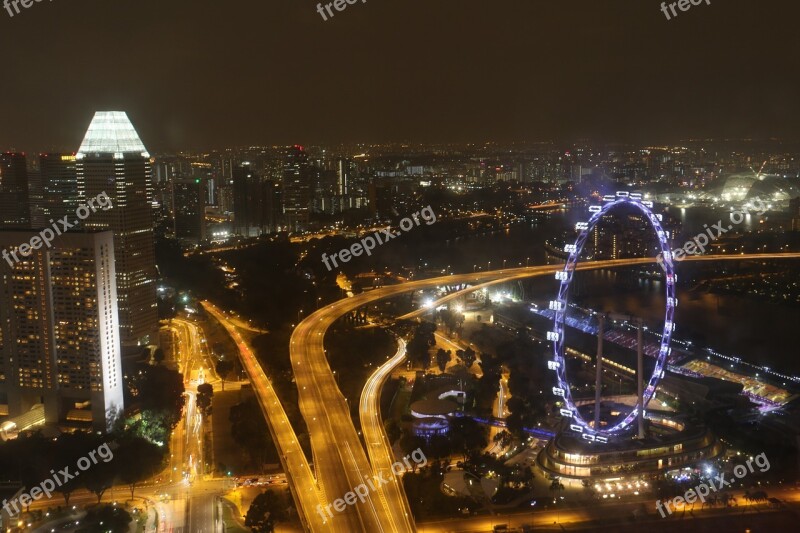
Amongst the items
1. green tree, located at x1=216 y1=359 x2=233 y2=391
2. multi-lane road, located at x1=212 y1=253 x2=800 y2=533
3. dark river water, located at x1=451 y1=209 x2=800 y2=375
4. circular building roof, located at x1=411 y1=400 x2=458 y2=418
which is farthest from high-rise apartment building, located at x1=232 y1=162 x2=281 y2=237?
circular building roof, located at x1=411 y1=400 x2=458 y2=418

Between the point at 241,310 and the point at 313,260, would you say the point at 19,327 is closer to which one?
the point at 241,310

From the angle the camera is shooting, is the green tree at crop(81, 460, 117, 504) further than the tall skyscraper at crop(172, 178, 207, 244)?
No

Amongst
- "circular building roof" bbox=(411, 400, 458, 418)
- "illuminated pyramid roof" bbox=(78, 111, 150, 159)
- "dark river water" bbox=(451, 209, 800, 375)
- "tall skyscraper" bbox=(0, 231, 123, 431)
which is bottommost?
"dark river water" bbox=(451, 209, 800, 375)

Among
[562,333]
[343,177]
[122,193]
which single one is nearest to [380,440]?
[562,333]

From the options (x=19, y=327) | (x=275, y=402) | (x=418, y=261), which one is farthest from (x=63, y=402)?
(x=418, y=261)

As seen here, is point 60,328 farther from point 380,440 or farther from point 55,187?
point 55,187

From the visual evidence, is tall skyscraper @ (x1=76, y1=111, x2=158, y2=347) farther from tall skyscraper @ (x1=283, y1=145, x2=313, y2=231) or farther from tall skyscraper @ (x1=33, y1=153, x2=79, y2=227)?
tall skyscraper @ (x1=283, y1=145, x2=313, y2=231)
